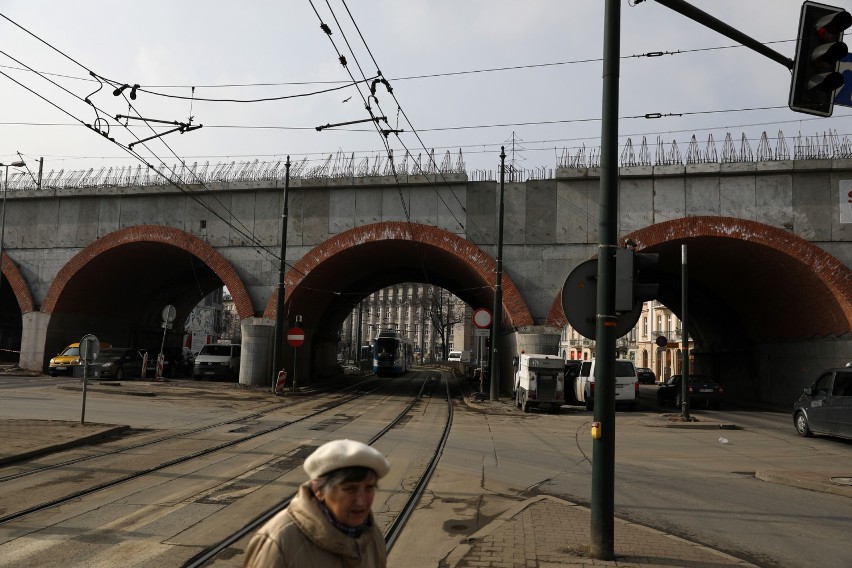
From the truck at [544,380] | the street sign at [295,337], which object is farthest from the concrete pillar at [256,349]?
the truck at [544,380]

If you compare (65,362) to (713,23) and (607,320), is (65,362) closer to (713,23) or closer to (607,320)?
(607,320)

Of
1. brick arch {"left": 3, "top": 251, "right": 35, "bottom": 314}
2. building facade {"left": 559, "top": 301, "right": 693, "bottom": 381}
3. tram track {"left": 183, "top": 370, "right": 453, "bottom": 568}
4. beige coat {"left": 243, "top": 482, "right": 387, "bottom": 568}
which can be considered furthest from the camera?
building facade {"left": 559, "top": 301, "right": 693, "bottom": 381}

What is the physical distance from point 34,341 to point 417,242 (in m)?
17.8

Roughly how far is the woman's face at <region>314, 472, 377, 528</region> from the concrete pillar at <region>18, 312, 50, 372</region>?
3271 centimetres

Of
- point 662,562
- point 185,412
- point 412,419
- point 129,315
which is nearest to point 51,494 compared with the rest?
point 662,562

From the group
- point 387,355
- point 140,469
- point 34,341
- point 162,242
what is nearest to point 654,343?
point 387,355

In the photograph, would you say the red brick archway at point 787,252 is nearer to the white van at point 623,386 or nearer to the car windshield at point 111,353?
the white van at point 623,386

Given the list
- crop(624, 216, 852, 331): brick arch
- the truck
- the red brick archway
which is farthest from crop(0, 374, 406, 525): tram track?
crop(624, 216, 852, 331): brick arch

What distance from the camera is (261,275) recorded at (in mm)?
29422

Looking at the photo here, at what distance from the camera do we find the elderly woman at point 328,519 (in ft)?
7.85

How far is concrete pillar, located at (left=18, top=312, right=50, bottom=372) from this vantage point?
3095 cm

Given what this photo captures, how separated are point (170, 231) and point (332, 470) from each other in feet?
97.6

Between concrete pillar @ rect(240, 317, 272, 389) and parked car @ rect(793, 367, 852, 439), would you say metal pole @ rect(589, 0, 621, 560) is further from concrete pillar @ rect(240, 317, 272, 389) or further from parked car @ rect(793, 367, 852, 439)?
concrete pillar @ rect(240, 317, 272, 389)

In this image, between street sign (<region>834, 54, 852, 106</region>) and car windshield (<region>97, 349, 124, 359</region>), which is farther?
car windshield (<region>97, 349, 124, 359</region>)
